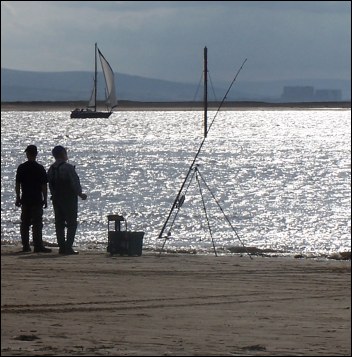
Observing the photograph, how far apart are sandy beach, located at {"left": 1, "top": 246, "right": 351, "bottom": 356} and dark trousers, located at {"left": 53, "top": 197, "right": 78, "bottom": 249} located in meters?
0.70

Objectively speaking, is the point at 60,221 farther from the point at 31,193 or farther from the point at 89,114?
the point at 89,114

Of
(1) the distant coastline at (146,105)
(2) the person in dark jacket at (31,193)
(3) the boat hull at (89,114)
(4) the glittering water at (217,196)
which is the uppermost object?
(1) the distant coastline at (146,105)

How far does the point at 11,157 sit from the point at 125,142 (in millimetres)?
22759

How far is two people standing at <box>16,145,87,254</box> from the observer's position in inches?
490

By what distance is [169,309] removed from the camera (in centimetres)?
859

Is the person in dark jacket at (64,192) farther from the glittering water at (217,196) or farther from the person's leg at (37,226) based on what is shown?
the glittering water at (217,196)

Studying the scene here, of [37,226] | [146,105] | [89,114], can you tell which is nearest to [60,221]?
[37,226]

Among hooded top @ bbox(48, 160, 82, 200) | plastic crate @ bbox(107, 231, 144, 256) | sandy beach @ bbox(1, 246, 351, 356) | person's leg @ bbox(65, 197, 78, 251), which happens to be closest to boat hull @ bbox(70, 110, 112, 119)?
plastic crate @ bbox(107, 231, 144, 256)

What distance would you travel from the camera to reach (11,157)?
52.4 meters

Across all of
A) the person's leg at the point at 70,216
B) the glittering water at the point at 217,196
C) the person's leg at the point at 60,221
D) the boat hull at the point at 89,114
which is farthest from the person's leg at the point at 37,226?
the boat hull at the point at 89,114

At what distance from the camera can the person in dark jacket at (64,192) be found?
12.4 m

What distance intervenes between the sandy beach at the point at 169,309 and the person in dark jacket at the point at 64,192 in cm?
71

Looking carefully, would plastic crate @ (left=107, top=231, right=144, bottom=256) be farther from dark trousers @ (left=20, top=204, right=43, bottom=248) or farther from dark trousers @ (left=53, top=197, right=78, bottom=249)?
dark trousers @ (left=20, top=204, right=43, bottom=248)

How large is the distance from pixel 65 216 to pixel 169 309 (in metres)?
4.38
